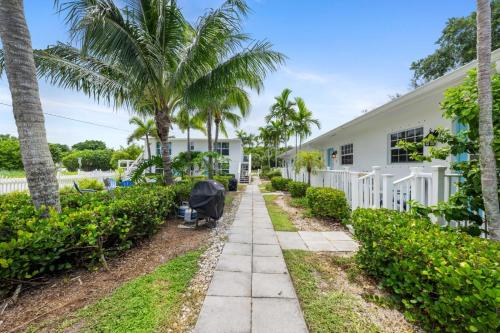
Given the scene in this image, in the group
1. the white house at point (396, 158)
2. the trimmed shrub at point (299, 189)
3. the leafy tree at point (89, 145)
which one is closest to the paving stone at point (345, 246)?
the white house at point (396, 158)

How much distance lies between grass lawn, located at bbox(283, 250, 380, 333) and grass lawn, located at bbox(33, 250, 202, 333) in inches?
58.4

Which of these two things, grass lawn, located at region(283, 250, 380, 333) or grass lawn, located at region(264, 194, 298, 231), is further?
grass lawn, located at region(264, 194, 298, 231)

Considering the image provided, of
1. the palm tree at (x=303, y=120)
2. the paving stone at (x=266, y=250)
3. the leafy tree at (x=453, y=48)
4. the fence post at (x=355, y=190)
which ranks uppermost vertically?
the leafy tree at (x=453, y=48)

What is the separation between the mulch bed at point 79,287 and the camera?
2.41m

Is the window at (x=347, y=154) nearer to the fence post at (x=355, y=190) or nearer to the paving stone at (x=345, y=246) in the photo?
the fence post at (x=355, y=190)

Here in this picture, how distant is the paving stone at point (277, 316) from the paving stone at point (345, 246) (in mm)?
2204

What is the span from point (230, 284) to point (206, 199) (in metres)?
2.90

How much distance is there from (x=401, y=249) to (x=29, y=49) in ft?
18.5

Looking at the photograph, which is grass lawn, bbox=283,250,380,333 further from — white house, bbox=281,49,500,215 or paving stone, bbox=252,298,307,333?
white house, bbox=281,49,500,215

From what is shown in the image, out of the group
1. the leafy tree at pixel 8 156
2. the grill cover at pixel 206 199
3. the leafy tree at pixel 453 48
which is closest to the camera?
the grill cover at pixel 206 199

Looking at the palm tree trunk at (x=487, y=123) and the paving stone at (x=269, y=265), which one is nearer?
the palm tree trunk at (x=487, y=123)

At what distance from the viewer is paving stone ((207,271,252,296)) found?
284 cm

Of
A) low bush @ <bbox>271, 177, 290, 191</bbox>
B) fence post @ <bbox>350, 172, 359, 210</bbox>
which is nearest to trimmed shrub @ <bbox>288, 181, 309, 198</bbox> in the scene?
low bush @ <bbox>271, 177, 290, 191</bbox>

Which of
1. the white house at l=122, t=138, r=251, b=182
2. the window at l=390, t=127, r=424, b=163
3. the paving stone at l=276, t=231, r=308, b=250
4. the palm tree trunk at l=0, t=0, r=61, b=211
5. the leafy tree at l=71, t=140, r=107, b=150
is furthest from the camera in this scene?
the leafy tree at l=71, t=140, r=107, b=150
